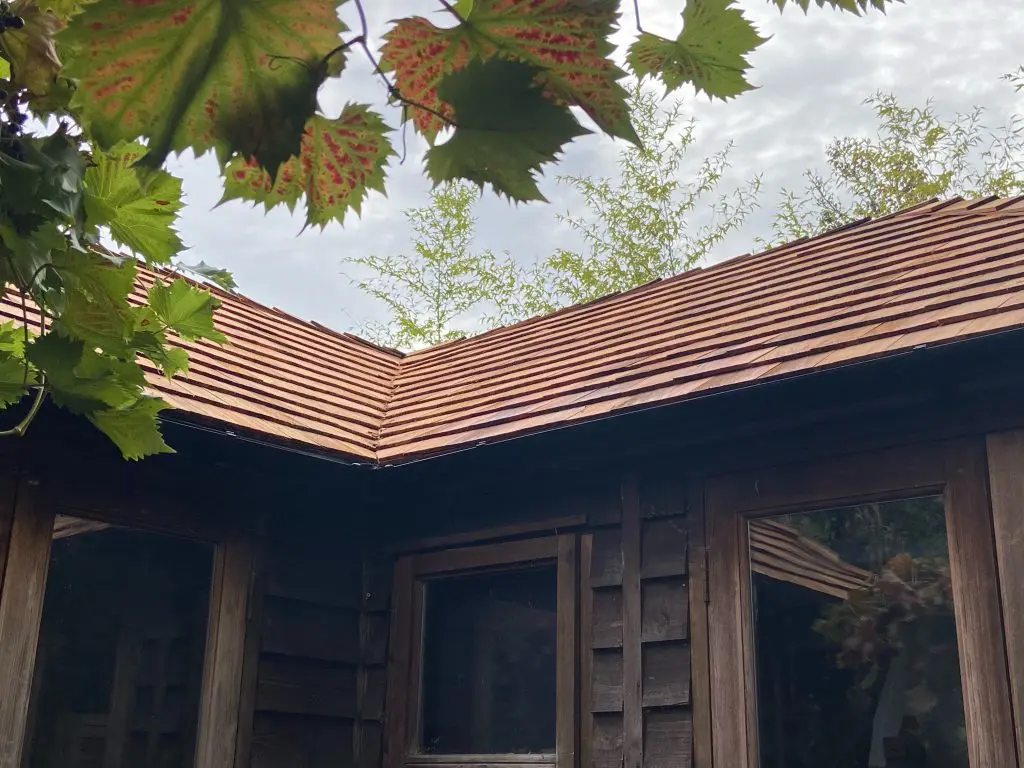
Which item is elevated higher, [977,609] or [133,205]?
[133,205]

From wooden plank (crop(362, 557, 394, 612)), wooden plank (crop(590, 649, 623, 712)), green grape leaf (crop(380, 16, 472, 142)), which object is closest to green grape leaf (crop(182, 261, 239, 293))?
green grape leaf (crop(380, 16, 472, 142))

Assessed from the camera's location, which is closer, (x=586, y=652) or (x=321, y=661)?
(x=586, y=652)

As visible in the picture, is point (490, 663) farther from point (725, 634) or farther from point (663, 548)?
point (725, 634)

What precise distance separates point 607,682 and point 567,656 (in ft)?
0.78

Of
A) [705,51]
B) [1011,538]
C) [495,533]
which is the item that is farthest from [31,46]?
[495,533]

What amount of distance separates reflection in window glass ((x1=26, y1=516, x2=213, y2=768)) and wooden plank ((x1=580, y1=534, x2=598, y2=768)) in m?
1.84

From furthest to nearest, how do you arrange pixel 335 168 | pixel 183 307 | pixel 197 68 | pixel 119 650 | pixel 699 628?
pixel 119 650
pixel 699 628
pixel 183 307
pixel 335 168
pixel 197 68

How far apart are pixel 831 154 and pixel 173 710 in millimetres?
16451

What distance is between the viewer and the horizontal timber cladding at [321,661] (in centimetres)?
531

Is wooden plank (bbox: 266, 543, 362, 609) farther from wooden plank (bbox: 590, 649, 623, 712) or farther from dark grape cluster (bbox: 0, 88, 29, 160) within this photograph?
dark grape cluster (bbox: 0, 88, 29, 160)

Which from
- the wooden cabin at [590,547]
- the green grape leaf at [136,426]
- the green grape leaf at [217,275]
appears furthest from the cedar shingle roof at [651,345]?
the green grape leaf at [136,426]

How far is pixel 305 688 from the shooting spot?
544 cm

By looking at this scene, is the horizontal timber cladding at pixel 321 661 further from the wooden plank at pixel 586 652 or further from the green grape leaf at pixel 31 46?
the green grape leaf at pixel 31 46

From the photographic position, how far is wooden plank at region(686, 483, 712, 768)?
14.3 ft
